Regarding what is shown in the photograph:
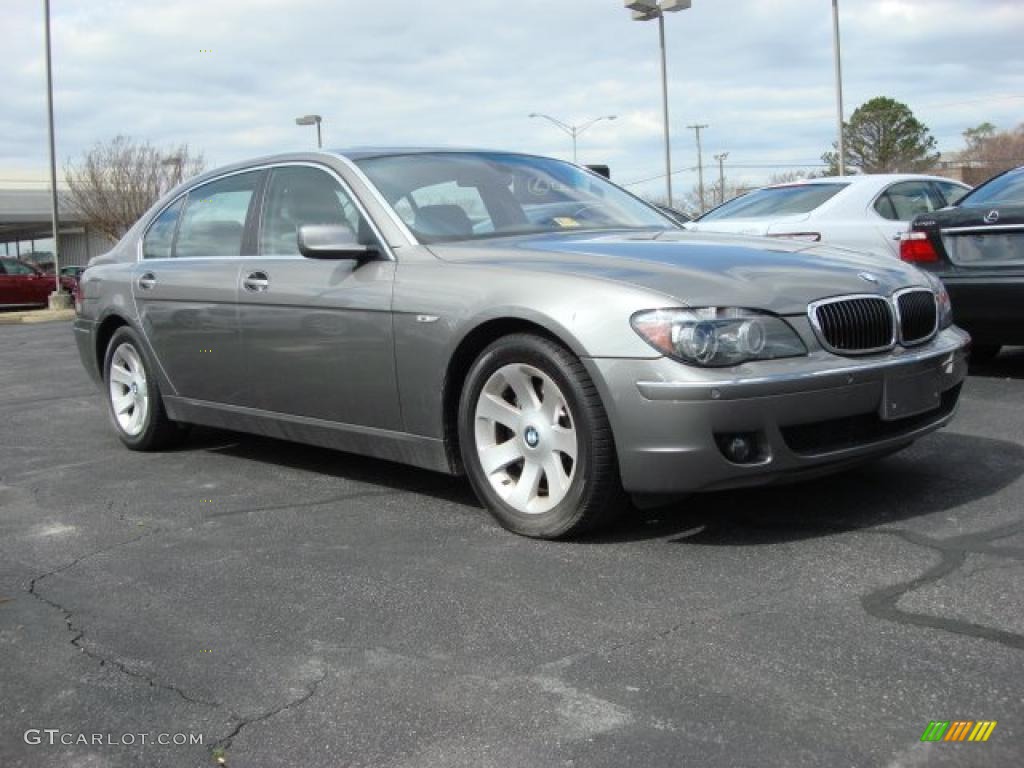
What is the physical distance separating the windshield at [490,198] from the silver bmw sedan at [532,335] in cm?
1

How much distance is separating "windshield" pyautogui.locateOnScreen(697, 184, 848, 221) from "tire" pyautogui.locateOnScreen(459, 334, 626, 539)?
5.52 meters

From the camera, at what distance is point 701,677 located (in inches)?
107

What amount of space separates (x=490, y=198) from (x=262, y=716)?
290cm

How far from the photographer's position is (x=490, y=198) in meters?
4.96

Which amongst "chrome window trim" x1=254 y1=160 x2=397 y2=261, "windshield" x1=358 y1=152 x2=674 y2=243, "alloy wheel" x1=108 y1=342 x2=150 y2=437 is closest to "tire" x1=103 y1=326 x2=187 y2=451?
"alloy wheel" x1=108 y1=342 x2=150 y2=437

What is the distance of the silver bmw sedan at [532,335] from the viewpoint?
362 centimetres

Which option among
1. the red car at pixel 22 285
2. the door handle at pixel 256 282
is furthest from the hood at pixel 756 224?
the red car at pixel 22 285

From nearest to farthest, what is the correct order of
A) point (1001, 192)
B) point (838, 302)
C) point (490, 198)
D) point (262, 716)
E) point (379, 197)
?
point (262, 716) < point (838, 302) < point (379, 197) < point (490, 198) < point (1001, 192)

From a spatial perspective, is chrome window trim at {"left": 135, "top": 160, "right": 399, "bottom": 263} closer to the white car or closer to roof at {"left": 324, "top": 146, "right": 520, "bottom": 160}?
roof at {"left": 324, "top": 146, "right": 520, "bottom": 160}

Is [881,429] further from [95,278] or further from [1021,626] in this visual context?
[95,278]

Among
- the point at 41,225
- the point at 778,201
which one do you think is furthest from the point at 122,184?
the point at 778,201

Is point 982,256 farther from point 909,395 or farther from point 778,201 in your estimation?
point 909,395

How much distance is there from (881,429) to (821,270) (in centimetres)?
63

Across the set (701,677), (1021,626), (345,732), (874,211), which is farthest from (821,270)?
(874,211)
